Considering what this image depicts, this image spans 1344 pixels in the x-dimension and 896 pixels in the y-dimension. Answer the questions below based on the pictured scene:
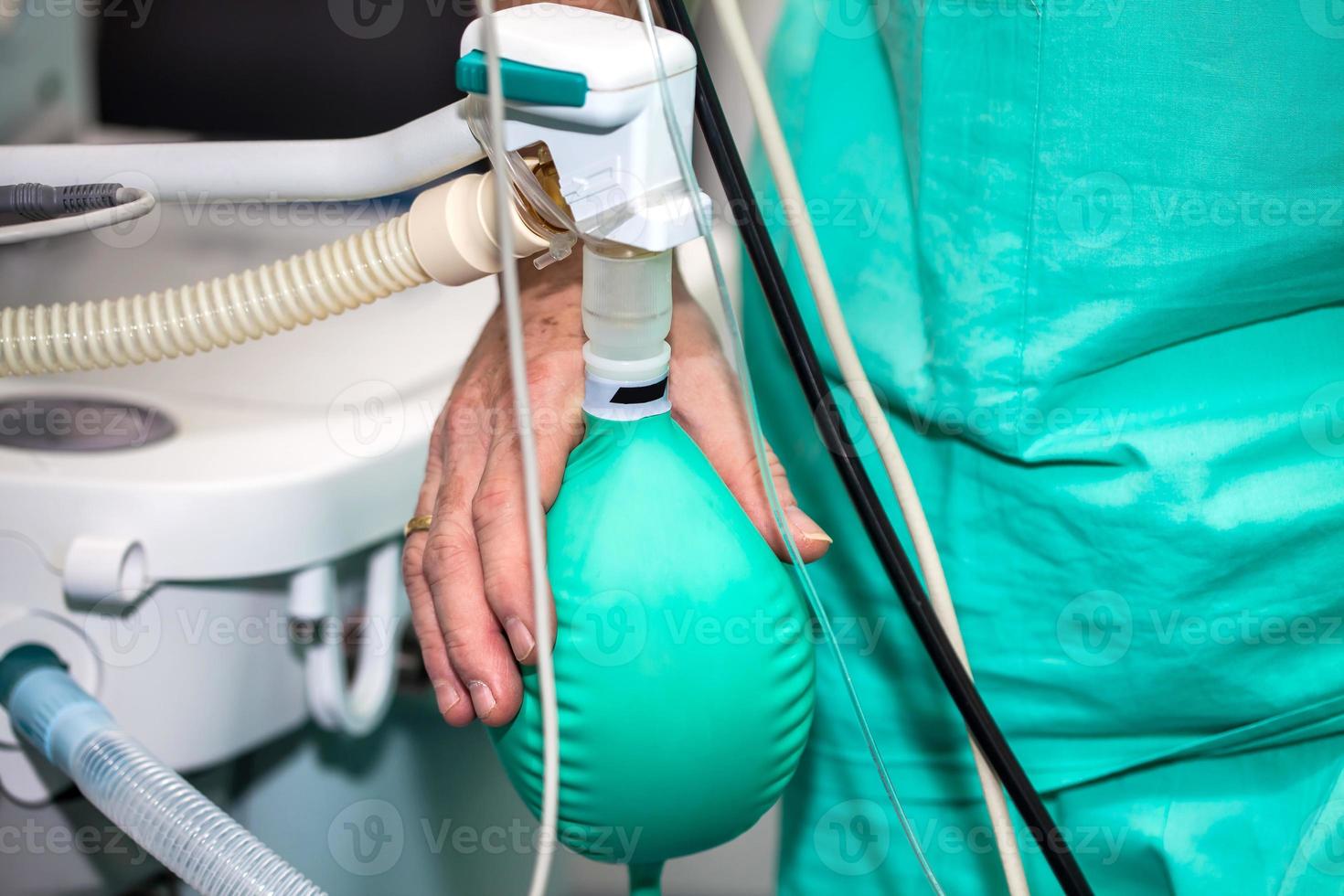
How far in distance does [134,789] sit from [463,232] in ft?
0.95

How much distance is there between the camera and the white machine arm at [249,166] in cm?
42

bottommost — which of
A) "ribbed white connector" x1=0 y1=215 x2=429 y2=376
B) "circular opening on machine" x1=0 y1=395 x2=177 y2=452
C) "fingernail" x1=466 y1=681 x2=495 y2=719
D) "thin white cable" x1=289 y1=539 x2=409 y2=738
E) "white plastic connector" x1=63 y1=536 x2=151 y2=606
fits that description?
"thin white cable" x1=289 y1=539 x2=409 y2=738

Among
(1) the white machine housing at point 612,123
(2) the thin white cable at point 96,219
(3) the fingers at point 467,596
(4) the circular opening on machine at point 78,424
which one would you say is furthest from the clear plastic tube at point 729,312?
(4) the circular opening on machine at point 78,424

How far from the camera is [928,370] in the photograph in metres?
0.51

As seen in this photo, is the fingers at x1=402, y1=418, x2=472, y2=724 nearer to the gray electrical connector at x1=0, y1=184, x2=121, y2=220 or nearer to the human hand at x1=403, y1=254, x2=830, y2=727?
the human hand at x1=403, y1=254, x2=830, y2=727

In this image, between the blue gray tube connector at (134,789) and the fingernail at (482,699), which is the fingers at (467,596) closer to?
the fingernail at (482,699)

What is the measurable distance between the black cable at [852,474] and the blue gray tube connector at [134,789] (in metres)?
0.26

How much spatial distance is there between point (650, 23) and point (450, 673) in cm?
24

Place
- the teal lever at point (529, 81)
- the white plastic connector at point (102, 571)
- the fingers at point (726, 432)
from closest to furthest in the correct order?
the teal lever at point (529, 81) → the fingers at point (726, 432) → the white plastic connector at point (102, 571)

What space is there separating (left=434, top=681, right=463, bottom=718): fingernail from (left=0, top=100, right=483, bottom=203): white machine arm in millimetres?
186

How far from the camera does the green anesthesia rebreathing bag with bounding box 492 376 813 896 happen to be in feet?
1.18

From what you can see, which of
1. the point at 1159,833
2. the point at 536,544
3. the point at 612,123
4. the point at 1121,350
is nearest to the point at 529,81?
the point at 612,123

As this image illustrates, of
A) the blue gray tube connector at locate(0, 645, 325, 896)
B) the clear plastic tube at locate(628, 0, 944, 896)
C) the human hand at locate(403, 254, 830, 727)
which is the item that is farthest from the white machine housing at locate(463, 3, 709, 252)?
the blue gray tube connector at locate(0, 645, 325, 896)

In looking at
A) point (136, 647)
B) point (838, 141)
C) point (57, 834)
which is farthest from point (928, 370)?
point (57, 834)
